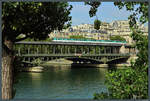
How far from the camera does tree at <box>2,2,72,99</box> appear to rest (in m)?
3.96

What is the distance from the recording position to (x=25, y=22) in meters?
4.27

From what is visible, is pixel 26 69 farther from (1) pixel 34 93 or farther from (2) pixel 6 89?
(2) pixel 6 89

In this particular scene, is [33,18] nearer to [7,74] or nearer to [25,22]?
[25,22]

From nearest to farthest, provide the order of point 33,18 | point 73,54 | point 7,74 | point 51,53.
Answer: point 7,74 < point 33,18 < point 73,54 < point 51,53

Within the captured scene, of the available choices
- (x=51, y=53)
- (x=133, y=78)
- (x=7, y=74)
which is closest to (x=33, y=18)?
(x=7, y=74)

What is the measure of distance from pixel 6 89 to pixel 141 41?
7.21 feet

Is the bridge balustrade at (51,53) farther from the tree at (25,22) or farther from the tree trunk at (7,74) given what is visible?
the tree trunk at (7,74)

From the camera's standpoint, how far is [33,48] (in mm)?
44688

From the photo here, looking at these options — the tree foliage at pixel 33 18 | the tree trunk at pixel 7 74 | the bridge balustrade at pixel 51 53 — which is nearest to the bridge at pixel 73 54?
the bridge balustrade at pixel 51 53

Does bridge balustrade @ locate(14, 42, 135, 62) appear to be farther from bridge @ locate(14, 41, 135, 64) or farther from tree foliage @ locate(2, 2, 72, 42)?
tree foliage @ locate(2, 2, 72, 42)

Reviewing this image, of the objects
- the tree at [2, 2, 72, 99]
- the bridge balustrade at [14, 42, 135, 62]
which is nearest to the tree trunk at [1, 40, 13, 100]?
the tree at [2, 2, 72, 99]

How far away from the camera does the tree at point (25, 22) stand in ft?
13.0

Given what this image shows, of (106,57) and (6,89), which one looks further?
(106,57)

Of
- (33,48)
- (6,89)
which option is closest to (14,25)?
(6,89)
